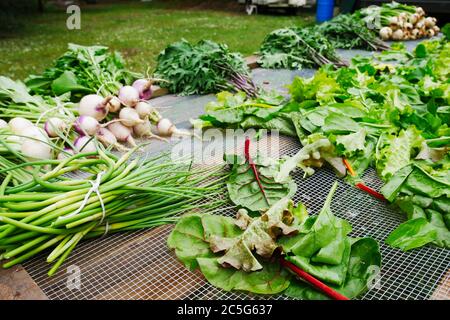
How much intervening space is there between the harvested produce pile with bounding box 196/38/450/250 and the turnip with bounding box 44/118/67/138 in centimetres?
85

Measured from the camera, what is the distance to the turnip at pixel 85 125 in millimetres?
2293

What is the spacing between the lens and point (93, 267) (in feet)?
5.00

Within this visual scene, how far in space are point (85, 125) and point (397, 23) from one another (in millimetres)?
5452

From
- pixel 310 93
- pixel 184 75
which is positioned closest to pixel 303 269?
pixel 310 93

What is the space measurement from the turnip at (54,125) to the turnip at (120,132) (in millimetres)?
305

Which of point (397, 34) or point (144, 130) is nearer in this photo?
point (144, 130)

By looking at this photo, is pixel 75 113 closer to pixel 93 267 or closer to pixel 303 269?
pixel 93 267

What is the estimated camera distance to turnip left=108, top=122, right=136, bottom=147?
2.49m

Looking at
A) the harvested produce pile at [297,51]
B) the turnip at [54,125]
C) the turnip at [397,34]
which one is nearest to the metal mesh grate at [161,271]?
the turnip at [54,125]

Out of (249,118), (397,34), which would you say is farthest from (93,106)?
(397,34)

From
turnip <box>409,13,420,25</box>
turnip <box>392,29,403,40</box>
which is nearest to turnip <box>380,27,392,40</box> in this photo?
turnip <box>392,29,403,40</box>

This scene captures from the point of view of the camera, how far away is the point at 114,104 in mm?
2516

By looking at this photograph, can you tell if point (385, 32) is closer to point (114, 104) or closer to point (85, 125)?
point (114, 104)

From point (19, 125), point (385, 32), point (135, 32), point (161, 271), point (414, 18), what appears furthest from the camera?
point (135, 32)
